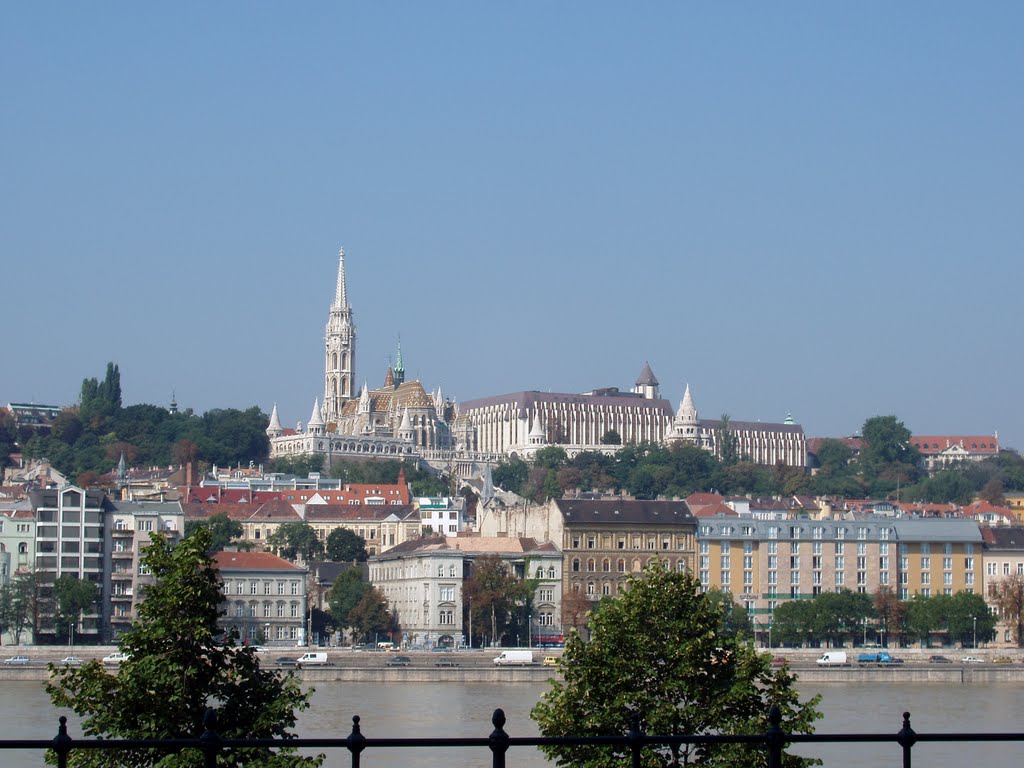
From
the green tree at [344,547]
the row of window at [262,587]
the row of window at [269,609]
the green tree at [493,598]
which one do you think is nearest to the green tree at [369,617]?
the row of window at [269,609]

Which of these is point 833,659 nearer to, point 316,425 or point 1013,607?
point 1013,607

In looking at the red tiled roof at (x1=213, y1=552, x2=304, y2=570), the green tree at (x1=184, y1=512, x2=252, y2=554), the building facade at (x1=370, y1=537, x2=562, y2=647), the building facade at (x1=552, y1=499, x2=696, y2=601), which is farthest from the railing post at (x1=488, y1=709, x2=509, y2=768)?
the green tree at (x1=184, y1=512, x2=252, y2=554)

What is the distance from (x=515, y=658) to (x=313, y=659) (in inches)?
258

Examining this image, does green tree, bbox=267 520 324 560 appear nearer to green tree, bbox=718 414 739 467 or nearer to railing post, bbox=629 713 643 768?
green tree, bbox=718 414 739 467

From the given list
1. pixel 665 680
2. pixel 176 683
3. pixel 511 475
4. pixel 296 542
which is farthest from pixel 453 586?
pixel 511 475

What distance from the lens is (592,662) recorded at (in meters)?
19.6

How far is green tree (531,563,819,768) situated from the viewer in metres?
18.7

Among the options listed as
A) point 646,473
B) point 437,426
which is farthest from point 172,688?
point 437,426

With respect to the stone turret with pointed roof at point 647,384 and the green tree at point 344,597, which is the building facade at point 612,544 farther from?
the stone turret with pointed roof at point 647,384

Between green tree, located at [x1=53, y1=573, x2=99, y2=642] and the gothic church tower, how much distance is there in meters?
108

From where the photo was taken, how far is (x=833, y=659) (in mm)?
63344

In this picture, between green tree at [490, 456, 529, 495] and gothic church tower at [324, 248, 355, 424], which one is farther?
gothic church tower at [324, 248, 355, 424]

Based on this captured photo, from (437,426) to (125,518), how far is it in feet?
290

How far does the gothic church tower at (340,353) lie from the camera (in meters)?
178
